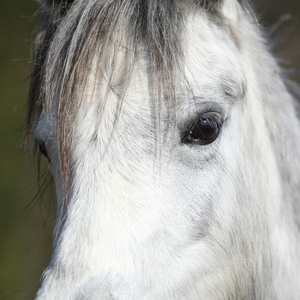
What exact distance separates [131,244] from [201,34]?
2.68 ft

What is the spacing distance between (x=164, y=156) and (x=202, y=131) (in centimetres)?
17

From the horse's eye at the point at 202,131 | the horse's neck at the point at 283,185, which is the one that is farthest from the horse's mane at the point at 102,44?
the horse's neck at the point at 283,185

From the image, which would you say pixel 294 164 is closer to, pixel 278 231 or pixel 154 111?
pixel 278 231

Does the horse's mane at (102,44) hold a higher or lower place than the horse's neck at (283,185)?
higher

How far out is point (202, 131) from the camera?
4.87 feet

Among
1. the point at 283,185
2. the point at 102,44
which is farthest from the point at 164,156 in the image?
the point at 283,185

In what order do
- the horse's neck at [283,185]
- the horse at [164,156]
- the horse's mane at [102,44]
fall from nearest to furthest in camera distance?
the horse at [164,156] < the horse's mane at [102,44] < the horse's neck at [283,185]

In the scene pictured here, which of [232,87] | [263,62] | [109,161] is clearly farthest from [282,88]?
[109,161]

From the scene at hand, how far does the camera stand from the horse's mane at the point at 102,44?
1456 millimetres

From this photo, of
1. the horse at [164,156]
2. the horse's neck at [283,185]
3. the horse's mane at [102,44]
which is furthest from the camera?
the horse's neck at [283,185]

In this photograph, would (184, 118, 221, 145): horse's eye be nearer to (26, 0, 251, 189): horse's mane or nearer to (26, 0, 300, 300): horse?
(26, 0, 300, 300): horse

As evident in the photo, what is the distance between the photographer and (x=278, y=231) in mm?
1752

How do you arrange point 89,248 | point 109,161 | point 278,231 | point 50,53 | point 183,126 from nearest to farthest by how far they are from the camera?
point 89,248, point 109,161, point 183,126, point 50,53, point 278,231

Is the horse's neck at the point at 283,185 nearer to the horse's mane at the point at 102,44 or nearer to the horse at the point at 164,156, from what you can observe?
the horse at the point at 164,156
